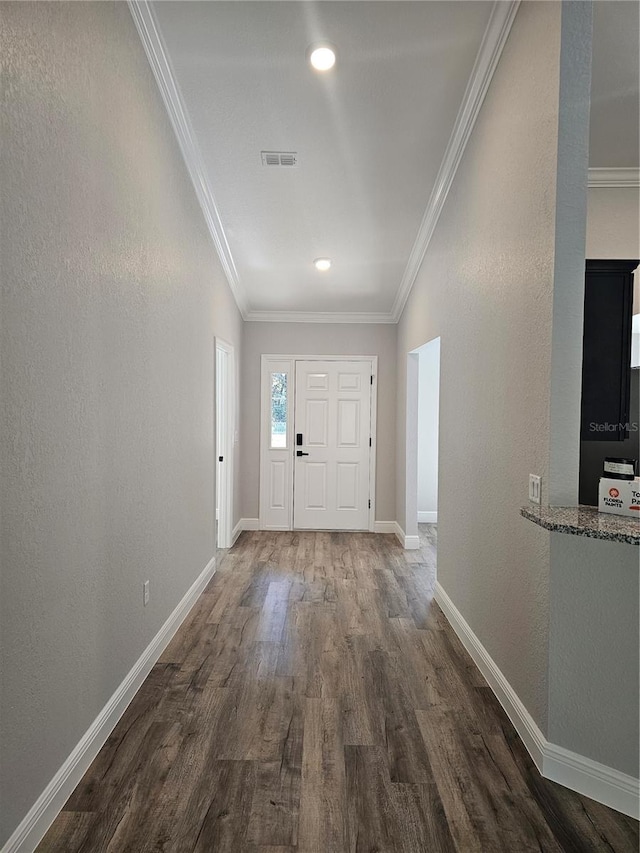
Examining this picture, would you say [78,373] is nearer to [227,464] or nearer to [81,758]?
[81,758]

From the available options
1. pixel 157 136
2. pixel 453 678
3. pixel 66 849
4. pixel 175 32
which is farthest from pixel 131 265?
pixel 453 678

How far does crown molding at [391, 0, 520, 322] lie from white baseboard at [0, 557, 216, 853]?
325cm

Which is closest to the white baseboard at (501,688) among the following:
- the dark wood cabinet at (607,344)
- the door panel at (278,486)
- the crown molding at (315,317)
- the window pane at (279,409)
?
the dark wood cabinet at (607,344)

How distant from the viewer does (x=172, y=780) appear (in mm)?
1872

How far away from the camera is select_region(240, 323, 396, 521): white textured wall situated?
608cm

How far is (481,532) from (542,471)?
87cm

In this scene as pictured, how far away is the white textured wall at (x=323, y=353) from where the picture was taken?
608 centimetres

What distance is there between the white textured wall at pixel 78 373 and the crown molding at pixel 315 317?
2962mm

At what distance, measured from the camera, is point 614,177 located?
3.16m

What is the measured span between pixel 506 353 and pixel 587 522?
96 cm

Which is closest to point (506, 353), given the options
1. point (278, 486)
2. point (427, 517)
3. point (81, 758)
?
point (81, 758)

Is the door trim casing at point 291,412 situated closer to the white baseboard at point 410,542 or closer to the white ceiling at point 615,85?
the white baseboard at point 410,542

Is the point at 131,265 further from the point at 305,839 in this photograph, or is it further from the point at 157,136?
the point at 305,839

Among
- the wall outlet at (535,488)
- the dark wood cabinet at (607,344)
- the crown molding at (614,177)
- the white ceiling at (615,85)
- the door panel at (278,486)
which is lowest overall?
the door panel at (278,486)
